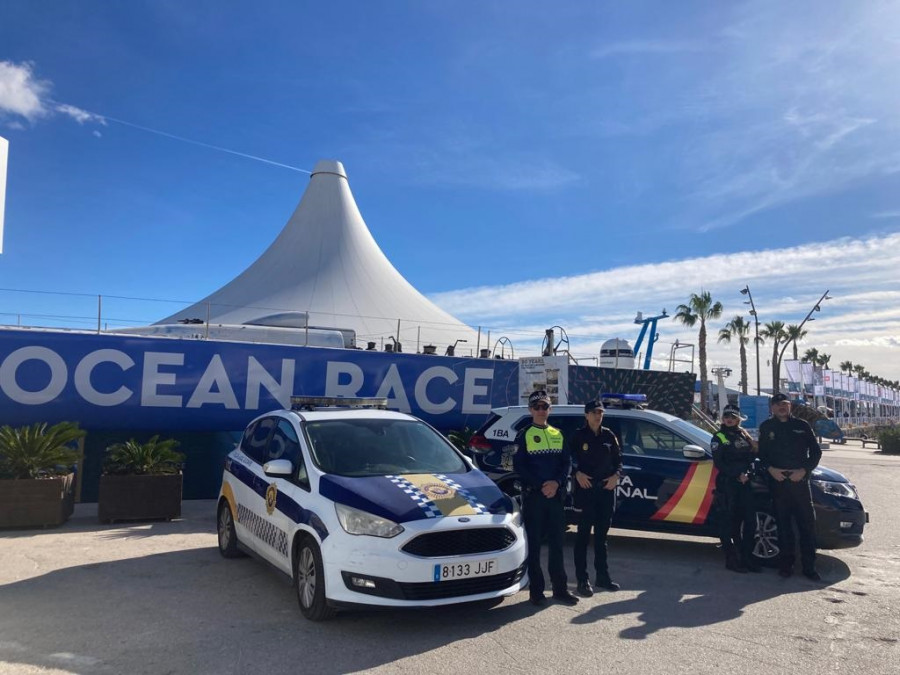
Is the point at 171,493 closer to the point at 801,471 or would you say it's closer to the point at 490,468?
the point at 490,468

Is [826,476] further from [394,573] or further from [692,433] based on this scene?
[394,573]

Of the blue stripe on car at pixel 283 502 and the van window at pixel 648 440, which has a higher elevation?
the van window at pixel 648 440

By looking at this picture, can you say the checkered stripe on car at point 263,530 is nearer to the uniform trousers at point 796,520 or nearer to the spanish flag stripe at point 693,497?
the spanish flag stripe at point 693,497

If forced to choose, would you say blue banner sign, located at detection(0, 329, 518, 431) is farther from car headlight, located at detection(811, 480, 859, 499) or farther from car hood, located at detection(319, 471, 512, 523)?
car headlight, located at detection(811, 480, 859, 499)

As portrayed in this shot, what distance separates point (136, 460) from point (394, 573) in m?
6.34

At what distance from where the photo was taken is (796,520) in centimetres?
694

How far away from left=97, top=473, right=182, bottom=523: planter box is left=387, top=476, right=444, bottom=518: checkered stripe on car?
542 centimetres

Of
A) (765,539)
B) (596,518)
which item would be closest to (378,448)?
(596,518)

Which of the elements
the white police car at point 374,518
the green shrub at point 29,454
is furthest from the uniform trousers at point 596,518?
the green shrub at point 29,454

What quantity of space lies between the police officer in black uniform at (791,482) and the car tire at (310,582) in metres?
4.72

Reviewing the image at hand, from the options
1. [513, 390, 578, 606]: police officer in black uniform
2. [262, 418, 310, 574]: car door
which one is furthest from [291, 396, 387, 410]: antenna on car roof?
[513, 390, 578, 606]: police officer in black uniform

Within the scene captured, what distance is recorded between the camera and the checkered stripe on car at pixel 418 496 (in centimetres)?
500

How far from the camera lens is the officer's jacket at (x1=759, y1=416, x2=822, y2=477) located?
6.86 meters

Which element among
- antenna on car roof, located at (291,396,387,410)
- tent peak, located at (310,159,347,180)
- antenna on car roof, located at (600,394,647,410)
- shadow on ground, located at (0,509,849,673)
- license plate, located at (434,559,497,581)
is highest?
tent peak, located at (310,159,347,180)
